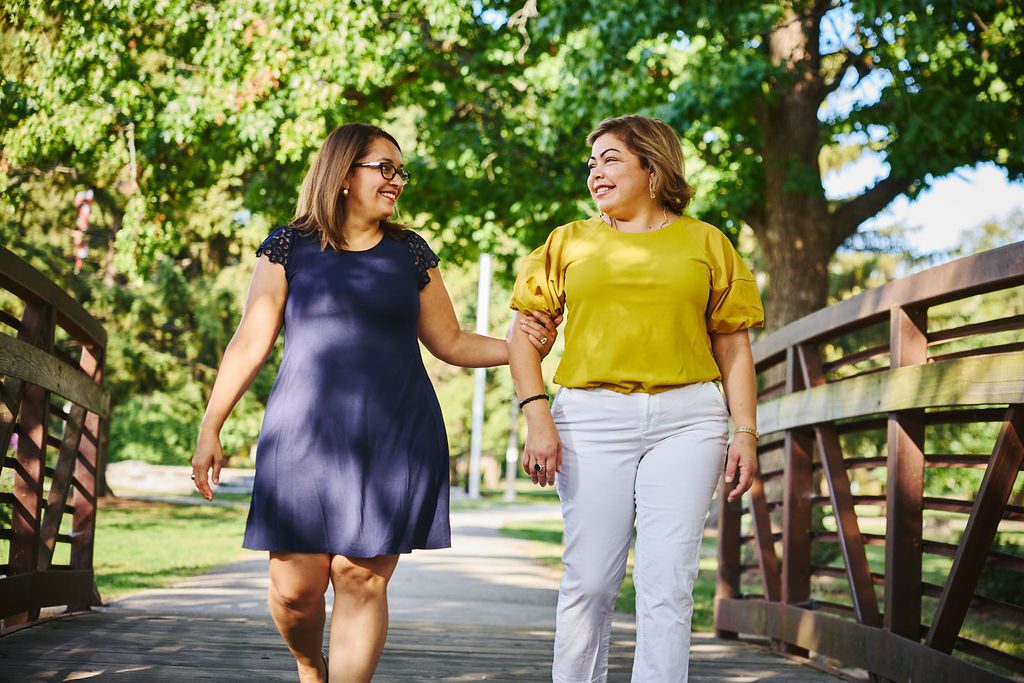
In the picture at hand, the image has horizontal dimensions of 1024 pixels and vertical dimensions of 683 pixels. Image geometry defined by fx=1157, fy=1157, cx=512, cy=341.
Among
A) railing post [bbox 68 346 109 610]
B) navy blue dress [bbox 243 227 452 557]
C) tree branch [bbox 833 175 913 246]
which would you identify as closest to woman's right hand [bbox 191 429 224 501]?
navy blue dress [bbox 243 227 452 557]

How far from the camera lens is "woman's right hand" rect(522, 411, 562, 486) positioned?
10.4 feet

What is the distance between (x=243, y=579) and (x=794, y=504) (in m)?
5.67

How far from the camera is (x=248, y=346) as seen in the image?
3246 millimetres

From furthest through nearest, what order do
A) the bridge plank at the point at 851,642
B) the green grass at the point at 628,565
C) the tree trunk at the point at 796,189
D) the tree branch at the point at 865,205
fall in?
the tree branch at the point at 865,205 → the tree trunk at the point at 796,189 → the green grass at the point at 628,565 → the bridge plank at the point at 851,642

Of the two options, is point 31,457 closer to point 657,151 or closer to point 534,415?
point 534,415

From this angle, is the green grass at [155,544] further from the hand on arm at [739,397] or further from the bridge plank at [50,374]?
the hand on arm at [739,397]

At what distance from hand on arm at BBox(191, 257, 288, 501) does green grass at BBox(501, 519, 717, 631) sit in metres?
1.33

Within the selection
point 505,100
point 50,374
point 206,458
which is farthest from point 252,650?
point 505,100

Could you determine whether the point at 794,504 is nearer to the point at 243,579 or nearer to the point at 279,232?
the point at 279,232

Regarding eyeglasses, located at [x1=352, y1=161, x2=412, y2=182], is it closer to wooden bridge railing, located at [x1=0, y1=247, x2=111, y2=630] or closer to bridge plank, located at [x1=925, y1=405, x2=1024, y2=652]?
wooden bridge railing, located at [x1=0, y1=247, x2=111, y2=630]

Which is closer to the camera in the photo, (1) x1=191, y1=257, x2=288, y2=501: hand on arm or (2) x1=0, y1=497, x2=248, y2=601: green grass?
(1) x1=191, y1=257, x2=288, y2=501: hand on arm

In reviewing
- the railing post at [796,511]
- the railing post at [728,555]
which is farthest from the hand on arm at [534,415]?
the railing post at [728,555]

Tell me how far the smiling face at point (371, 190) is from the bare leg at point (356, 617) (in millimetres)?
983

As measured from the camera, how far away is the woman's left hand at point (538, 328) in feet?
10.9
